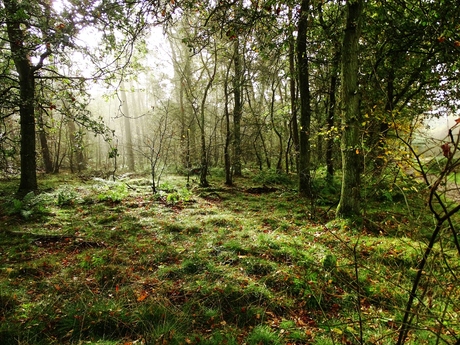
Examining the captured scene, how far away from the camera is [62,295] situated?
3.84 meters

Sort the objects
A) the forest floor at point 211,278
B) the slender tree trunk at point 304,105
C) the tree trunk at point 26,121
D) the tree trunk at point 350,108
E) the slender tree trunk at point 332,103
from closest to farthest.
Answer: the forest floor at point 211,278 → the tree trunk at point 350,108 → the tree trunk at point 26,121 → the slender tree trunk at point 304,105 → the slender tree trunk at point 332,103

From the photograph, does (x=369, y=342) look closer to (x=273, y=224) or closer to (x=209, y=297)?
(x=209, y=297)

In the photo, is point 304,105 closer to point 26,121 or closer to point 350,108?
point 350,108

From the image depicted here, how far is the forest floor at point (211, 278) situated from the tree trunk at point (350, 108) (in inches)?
27.7

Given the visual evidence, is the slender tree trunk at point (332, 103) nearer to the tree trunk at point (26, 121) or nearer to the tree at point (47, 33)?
the tree at point (47, 33)

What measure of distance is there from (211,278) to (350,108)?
495cm

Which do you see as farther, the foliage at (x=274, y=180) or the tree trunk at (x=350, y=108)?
the foliage at (x=274, y=180)

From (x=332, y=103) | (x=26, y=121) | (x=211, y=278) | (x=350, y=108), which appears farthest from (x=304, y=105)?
(x=26, y=121)

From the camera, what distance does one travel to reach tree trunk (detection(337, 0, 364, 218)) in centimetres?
600

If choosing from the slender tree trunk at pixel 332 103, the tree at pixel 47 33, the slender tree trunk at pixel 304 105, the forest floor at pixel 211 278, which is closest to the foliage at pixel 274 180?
the slender tree trunk at pixel 332 103

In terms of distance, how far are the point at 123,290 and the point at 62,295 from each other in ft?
2.78

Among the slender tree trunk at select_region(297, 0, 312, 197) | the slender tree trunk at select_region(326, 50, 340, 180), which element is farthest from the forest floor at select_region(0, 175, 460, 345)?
the slender tree trunk at select_region(326, 50, 340, 180)

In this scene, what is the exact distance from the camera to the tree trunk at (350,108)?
6.00 meters

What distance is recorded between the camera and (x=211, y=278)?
4359 mm
